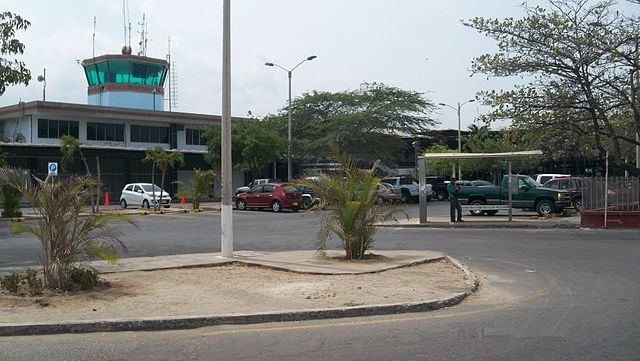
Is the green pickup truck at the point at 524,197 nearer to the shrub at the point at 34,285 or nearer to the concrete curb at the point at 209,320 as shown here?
the concrete curb at the point at 209,320

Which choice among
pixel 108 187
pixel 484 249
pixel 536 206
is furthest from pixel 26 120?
pixel 484 249

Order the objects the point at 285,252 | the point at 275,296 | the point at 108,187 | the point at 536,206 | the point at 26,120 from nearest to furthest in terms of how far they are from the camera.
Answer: the point at 275,296
the point at 285,252
the point at 536,206
the point at 108,187
the point at 26,120

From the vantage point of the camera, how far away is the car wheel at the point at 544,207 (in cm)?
2644

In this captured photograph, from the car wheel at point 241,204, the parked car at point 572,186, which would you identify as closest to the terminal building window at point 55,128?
the car wheel at point 241,204

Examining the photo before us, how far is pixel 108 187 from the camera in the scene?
48.2 metres

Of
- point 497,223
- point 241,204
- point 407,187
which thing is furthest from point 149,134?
point 497,223

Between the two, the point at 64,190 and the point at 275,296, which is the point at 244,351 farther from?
the point at 64,190

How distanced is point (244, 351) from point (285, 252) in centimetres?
855

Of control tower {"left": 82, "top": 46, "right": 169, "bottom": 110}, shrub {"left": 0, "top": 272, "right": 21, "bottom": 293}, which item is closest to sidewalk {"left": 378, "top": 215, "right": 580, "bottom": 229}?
shrub {"left": 0, "top": 272, "right": 21, "bottom": 293}

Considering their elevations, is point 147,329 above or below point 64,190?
below

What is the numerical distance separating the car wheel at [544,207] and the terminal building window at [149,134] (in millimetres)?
40361

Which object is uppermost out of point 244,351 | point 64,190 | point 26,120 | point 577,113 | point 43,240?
point 26,120

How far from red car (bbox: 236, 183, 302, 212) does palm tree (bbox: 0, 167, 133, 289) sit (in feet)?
78.1

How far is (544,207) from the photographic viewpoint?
2658 centimetres
